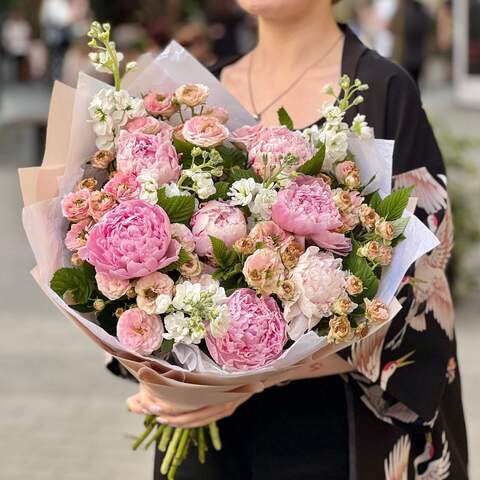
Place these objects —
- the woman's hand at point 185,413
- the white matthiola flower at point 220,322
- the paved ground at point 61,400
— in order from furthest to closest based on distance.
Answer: the paved ground at point 61,400
the woman's hand at point 185,413
the white matthiola flower at point 220,322

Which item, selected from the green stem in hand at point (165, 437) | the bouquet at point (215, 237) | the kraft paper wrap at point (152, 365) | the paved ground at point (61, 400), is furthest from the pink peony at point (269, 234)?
the paved ground at point (61, 400)

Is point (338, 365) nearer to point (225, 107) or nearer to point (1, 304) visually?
point (225, 107)

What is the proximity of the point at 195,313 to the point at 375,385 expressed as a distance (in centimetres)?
62

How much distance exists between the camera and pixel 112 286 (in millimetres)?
2166

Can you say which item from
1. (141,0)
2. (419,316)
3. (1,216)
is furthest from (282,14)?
(141,0)

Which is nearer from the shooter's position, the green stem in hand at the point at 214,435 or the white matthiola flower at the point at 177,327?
the white matthiola flower at the point at 177,327

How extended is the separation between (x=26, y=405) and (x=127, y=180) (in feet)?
13.2

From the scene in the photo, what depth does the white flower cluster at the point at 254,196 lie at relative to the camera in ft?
7.25

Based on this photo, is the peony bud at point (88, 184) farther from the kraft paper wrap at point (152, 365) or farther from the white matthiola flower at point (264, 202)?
the white matthiola flower at point (264, 202)

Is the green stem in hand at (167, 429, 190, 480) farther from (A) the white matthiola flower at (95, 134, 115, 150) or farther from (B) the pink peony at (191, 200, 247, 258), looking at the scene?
(A) the white matthiola flower at (95, 134, 115, 150)

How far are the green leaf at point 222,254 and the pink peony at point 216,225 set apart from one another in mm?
17

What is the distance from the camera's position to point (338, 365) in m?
2.54

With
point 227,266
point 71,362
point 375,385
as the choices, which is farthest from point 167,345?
point 71,362

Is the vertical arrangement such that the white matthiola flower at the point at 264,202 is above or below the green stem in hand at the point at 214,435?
above
